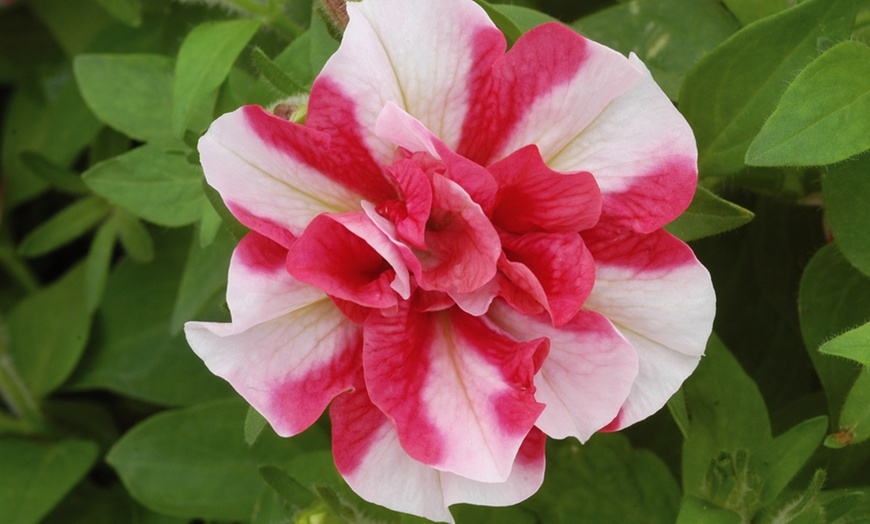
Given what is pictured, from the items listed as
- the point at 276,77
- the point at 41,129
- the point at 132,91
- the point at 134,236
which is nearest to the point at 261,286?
the point at 276,77

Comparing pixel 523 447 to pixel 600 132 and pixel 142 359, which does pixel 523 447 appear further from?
pixel 142 359

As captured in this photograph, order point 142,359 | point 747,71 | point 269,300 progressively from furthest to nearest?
1. point 142,359
2. point 747,71
3. point 269,300

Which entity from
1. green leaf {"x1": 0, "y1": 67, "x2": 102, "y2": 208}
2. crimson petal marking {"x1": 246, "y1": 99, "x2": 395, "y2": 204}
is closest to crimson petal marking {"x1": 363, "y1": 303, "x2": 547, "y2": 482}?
crimson petal marking {"x1": 246, "y1": 99, "x2": 395, "y2": 204}

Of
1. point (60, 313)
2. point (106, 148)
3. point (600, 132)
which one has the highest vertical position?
point (600, 132)

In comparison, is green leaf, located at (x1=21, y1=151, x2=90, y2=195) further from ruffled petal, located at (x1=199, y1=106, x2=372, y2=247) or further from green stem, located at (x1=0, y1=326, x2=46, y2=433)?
ruffled petal, located at (x1=199, y1=106, x2=372, y2=247)

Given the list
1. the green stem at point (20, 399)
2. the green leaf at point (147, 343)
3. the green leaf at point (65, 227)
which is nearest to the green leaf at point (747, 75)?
the green leaf at point (147, 343)

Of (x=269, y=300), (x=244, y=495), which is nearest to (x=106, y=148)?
(x=244, y=495)
